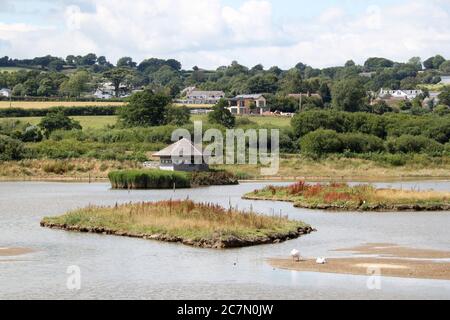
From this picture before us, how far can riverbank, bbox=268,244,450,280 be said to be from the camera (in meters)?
33.1

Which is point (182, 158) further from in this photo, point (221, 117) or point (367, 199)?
point (221, 117)

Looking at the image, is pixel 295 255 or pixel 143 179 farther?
pixel 143 179

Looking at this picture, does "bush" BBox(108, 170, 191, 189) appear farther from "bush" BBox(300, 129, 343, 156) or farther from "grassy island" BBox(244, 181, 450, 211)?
"bush" BBox(300, 129, 343, 156)

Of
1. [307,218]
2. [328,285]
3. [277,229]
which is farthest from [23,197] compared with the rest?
[328,285]

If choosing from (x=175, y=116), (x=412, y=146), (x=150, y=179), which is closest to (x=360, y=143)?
(x=412, y=146)

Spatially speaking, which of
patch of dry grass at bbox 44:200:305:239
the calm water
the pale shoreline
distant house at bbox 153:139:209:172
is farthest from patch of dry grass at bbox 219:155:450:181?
the pale shoreline

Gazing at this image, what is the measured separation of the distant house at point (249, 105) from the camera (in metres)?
164

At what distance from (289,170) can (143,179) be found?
22.2m

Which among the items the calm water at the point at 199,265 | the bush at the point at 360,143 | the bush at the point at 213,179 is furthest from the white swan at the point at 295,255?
the bush at the point at 360,143

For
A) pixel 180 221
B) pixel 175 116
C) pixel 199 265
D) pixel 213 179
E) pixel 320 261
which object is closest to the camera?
pixel 320 261

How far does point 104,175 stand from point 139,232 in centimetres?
4857

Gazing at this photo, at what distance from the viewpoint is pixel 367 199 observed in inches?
2215

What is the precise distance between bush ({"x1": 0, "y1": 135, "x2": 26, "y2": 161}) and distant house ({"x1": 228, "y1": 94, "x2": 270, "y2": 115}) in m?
68.0

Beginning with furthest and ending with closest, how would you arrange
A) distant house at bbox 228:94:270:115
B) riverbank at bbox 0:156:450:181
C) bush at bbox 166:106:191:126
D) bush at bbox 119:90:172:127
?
distant house at bbox 228:94:270:115 → bush at bbox 166:106:191:126 → bush at bbox 119:90:172:127 → riverbank at bbox 0:156:450:181
